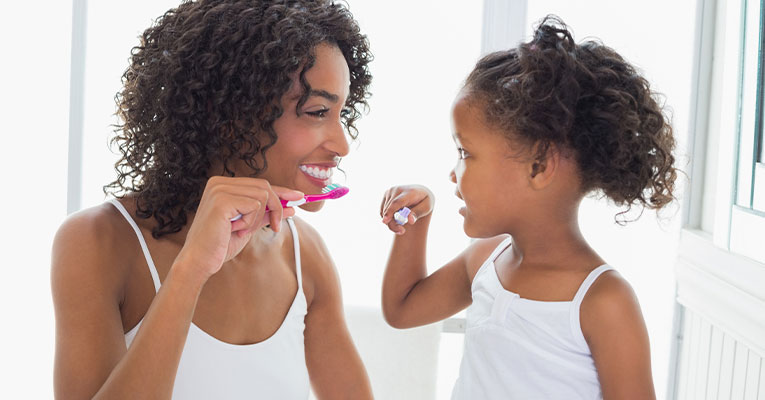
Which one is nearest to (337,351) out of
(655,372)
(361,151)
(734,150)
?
(361,151)

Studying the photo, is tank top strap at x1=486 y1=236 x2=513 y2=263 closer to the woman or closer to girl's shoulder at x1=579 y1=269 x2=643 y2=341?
girl's shoulder at x1=579 y1=269 x2=643 y2=341

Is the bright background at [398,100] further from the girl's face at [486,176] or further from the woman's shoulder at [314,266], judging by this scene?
the girl's face at [486,176]

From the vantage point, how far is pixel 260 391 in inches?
39.3

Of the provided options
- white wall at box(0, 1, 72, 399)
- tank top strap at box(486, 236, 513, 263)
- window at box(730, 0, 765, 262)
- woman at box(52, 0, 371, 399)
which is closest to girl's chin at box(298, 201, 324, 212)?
woman at box(52, 0, 371, 399)

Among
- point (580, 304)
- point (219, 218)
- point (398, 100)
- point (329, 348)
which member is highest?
point (398, 100)

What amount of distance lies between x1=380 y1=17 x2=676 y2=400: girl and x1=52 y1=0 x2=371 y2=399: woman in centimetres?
24

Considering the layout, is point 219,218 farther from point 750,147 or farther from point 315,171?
point 750,147

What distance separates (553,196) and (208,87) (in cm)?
54

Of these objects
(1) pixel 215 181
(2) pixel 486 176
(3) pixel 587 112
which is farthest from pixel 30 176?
(3) pixel 587 112

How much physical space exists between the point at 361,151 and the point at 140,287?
86 cm

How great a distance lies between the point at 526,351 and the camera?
101 centimetres

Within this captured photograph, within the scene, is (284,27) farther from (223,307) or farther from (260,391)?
(260,391)

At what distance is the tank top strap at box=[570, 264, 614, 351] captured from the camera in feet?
3.18

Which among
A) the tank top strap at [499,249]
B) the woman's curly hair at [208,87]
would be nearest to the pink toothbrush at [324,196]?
the woman's curly hair at [208,87]
